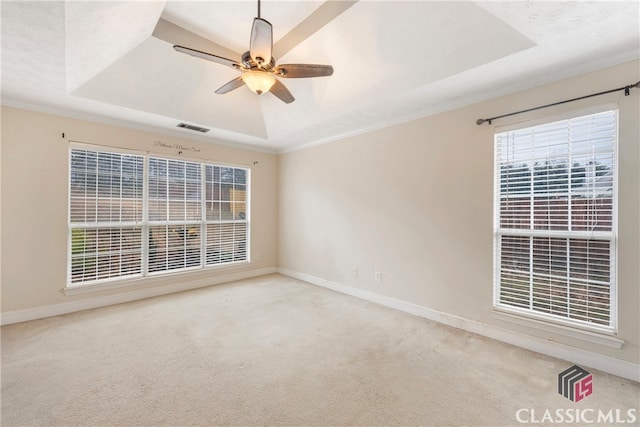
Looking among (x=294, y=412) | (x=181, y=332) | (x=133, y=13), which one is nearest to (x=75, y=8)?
(x=133, y=13)

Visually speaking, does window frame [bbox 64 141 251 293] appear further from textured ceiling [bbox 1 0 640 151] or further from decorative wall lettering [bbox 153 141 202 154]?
textured ceiling [bbox 1 0 640 151]

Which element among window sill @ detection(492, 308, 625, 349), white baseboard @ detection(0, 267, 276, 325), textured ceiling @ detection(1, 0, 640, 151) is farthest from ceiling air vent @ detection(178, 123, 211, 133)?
window sill @ detection(492, 308, 625, 349)

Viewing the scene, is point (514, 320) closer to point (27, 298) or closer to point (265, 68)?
point (265, 68)

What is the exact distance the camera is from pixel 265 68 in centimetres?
220

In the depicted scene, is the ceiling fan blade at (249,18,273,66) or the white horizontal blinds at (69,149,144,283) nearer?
the ceiling fan blade at (249,18,273,66)

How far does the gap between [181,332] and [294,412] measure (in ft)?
5.66

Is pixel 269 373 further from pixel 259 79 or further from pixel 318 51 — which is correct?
pixel 318 51

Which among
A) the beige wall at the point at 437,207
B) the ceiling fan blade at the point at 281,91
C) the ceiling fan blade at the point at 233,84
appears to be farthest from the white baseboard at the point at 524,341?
the ceiling fan blade at the point at 233,84

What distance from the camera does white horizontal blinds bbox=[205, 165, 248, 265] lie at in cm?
474

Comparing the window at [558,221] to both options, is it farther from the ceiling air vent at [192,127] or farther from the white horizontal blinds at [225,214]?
the white horizontal blinds at [225,214]

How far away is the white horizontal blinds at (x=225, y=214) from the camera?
4.74 m

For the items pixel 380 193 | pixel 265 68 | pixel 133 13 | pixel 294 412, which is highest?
pixel 133 13

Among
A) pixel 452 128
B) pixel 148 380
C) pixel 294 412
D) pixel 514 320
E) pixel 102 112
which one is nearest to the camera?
pixel 294 412

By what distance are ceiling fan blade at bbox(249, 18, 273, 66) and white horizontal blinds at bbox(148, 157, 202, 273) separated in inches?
115
